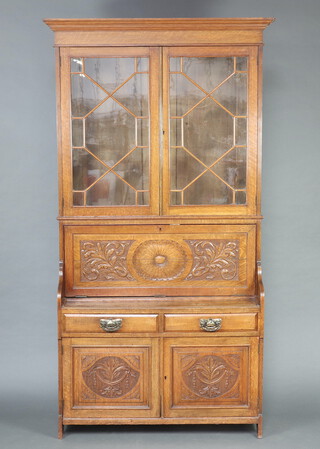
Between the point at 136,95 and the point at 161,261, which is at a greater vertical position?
the point at 136,95

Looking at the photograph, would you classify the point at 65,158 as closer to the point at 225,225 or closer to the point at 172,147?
Result: the point at 172,147

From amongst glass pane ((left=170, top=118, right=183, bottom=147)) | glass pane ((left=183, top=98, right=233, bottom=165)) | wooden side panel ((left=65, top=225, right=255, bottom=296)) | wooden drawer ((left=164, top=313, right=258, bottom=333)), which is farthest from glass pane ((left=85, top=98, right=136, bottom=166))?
wooden drawer ((left=164, top=313, right=258, bottom=333))

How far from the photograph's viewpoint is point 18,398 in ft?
14.4

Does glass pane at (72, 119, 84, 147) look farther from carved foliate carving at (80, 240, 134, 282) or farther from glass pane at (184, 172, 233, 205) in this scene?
glass pane at (184, 172, 233, 205)

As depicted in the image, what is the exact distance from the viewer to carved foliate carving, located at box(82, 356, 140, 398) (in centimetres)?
385

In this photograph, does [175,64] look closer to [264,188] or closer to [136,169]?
[136,169]

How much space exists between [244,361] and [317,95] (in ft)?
6.20

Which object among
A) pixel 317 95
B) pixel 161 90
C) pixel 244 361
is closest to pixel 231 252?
pixel 244 361

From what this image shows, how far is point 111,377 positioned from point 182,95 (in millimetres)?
1656

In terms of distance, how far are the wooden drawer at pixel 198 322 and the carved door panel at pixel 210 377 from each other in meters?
0.06

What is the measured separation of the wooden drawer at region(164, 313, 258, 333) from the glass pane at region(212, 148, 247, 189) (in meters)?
0.75

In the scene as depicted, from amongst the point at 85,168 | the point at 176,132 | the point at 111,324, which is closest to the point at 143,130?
the point at 176,132

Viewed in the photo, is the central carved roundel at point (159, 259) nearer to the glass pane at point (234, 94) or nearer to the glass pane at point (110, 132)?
the glass pane at point (110, 132)

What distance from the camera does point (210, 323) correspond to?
3814mm
